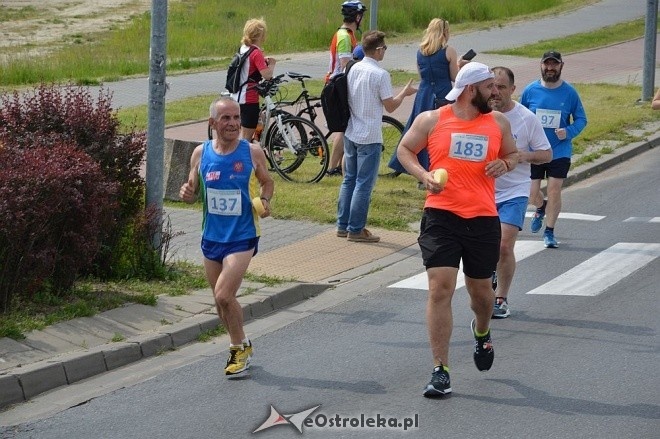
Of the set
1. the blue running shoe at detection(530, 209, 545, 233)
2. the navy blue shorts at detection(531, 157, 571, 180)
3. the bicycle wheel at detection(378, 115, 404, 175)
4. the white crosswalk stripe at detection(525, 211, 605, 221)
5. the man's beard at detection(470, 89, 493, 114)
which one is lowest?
the white crosswalk stripe at detection(525, 211, 605, 221)

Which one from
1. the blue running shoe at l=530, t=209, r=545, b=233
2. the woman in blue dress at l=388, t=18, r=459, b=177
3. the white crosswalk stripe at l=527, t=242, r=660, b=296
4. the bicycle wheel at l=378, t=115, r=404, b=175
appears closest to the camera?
the white crosswalk stripe at l=527, t=242, r=660, b=296

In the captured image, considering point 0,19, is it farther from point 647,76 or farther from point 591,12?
point 647,76

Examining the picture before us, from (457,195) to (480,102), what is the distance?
1.88ft

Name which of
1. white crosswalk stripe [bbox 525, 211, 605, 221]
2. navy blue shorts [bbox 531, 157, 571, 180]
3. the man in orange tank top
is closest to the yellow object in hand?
the man in orange tank top

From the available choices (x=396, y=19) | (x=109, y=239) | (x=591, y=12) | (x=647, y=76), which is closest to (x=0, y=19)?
(x=396, y=19)

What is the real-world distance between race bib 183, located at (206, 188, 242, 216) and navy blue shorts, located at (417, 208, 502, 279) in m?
1.26

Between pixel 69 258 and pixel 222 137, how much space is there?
1.85 metres

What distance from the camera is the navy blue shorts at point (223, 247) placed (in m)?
8.26

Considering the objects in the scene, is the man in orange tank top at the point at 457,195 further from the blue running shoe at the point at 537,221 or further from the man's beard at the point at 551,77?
the blue running shoe at the point at 537,221

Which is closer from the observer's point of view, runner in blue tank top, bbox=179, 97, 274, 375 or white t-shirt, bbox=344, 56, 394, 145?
runner in blue tank top, bbox=179, 97, 274, 375

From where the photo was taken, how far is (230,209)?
27.0ft

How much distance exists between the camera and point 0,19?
146 ft

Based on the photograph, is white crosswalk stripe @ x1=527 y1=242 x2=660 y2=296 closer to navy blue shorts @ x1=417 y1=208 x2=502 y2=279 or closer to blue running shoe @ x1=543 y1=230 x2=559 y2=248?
blue running shoe @ x1=543 y1=230 x2=559 y2=248

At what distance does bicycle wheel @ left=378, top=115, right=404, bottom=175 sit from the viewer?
1590 cm
